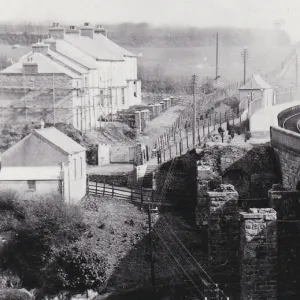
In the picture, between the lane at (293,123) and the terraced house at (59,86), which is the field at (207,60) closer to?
the terraced house at (59,86)

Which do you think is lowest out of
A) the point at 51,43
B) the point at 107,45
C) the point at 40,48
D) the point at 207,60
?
the point at 207,60

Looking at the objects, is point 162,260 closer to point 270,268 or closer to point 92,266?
point 92,266

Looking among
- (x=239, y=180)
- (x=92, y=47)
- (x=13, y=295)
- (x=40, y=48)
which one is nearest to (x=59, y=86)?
(x=40, y=48)

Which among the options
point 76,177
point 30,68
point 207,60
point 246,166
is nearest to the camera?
point 246,166

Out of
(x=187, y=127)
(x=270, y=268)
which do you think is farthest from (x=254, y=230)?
(x=187, y=127)

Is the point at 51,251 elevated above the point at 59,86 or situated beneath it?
situated beneath

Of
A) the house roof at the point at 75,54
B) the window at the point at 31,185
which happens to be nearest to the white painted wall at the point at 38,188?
the window at the point at 31,185

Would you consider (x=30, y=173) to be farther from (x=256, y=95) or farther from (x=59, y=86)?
(x=256, y=95)

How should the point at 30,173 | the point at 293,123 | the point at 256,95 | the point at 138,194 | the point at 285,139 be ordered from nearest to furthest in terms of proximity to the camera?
1. the point at 285,139
2. the point at 30,173
3. the point at 138,194
4. the point at 293,123
5. the point at 256,95
